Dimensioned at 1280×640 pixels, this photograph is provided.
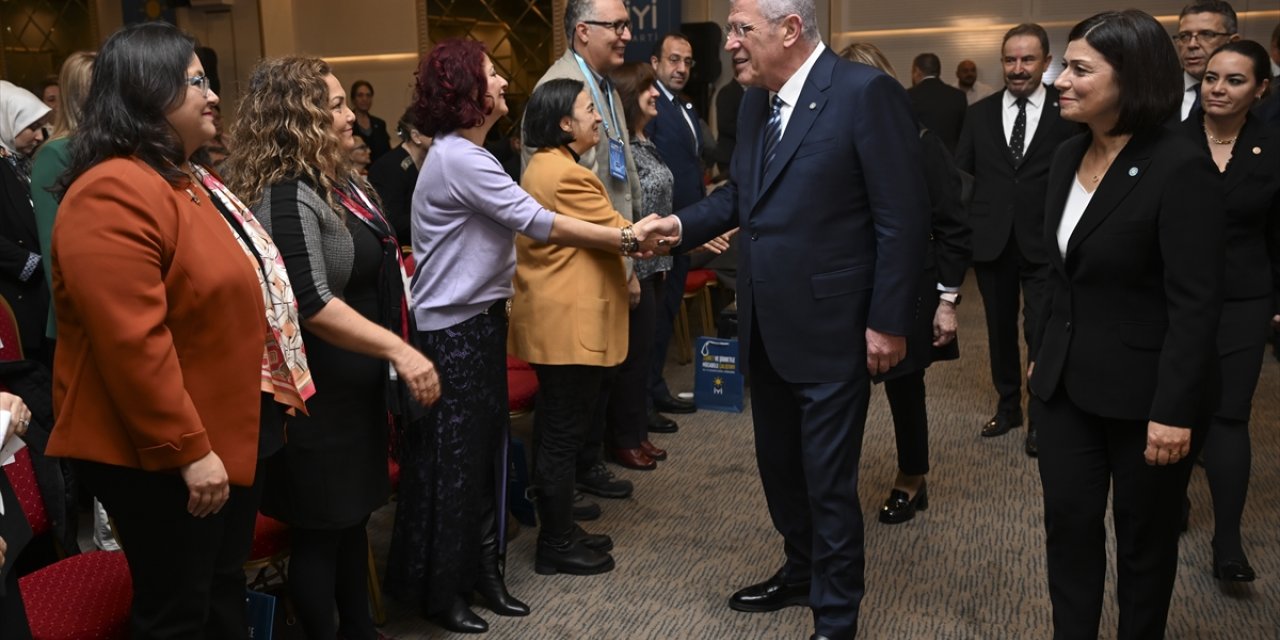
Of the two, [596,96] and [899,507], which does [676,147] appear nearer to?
[596,96]

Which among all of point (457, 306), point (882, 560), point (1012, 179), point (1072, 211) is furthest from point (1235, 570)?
point (457, 306)

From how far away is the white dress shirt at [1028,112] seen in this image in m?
4.19

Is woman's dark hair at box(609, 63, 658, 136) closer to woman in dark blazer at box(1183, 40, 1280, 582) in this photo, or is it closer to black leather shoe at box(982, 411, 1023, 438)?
woman in dark blazer at box(1183, 40, 1280, 582)

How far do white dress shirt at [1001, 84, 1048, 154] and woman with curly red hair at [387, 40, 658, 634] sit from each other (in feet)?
6.78

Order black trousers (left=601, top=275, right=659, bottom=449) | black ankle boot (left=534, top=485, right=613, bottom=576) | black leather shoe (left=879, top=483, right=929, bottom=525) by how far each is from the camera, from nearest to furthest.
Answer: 1. black ankle boot (left=534, top=485, right=613, bottom=576)
2. black leather shoe (left=879, top=483, right=929, bottom=525)
3. black trousers (left=601, top=275, right=659, bottom=449)

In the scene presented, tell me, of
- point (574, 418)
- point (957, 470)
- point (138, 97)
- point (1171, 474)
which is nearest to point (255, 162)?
point (138, 97)

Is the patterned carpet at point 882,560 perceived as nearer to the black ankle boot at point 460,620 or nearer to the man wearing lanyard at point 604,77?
the black ankle boot at point 460,620

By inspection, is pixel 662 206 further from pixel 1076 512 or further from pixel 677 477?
pixel 1076 512

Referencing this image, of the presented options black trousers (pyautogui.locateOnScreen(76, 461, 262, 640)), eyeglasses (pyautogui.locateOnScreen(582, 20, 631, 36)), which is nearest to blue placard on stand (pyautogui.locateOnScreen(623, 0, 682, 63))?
eyeglasses (pyautogui.locateOnScreen(582, 20, 631, 36))

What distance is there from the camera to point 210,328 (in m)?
1.81

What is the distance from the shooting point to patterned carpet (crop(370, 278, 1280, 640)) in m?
2.86

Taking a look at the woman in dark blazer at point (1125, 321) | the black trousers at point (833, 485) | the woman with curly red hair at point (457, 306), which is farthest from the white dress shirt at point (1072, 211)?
the woman with curly red hair at point (457, 306)

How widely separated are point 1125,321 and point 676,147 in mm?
2642

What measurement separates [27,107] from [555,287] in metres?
2.36
